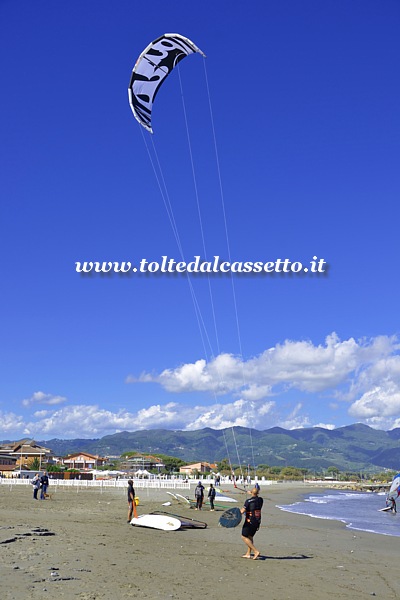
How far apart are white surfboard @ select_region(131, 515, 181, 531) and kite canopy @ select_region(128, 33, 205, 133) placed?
10.6 m

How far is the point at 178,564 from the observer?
964cm

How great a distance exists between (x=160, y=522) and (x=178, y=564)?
5426 mm

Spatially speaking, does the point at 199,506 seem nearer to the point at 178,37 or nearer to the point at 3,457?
the point at 178,37

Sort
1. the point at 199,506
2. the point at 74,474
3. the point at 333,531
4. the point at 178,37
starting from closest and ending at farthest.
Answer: the point at 178,37
the point at 333,531
the point at 199,506
the point at 74,474

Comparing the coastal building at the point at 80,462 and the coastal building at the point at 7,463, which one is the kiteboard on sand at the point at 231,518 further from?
the coastal building at the point at 80,462

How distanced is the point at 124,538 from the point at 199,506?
33.8 feet

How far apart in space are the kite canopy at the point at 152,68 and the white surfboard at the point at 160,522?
34.9 ft

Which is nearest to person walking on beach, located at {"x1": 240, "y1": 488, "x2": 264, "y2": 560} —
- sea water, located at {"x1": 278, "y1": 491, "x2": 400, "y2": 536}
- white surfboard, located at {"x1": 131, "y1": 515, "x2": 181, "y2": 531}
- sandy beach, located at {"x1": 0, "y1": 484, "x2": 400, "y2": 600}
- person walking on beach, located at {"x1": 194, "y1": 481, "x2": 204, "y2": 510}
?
sandy beach, located at {"x1": 0, "y1": 484, "x2": 400, "y2": 600}

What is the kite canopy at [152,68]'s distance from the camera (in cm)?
1603

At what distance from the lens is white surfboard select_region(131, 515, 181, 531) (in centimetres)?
1474

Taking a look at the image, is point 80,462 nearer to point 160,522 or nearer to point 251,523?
point 160,522

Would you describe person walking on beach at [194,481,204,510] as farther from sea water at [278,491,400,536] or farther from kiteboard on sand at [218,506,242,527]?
kiteboard on sand at [218,506,242,527]

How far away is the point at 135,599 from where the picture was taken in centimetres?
692

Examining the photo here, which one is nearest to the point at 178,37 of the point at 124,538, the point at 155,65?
the point at 155,65
